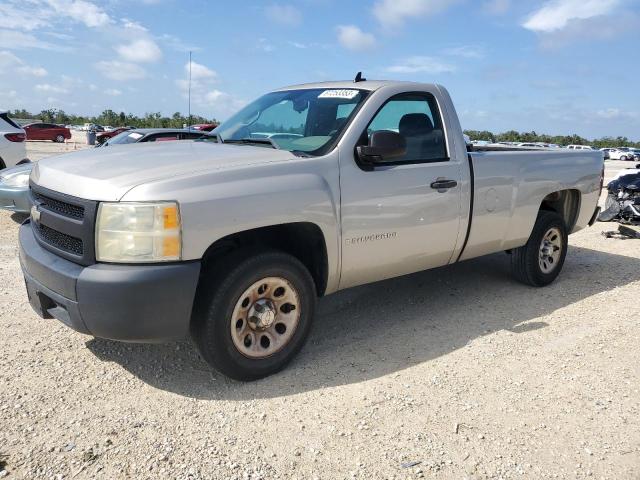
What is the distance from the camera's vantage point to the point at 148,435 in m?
2.78

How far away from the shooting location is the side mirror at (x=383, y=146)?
138 inches

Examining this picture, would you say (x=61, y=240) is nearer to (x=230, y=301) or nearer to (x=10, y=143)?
(x=230, y=301)

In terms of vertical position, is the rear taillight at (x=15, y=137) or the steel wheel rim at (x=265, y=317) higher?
the rear taillight at (x=15, y=137)

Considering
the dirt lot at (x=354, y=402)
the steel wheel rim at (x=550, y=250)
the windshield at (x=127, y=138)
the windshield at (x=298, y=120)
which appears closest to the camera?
the dirt lot at (x=354, y=402)

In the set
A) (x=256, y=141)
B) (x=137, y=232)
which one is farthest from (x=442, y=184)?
(x=137, y=232)

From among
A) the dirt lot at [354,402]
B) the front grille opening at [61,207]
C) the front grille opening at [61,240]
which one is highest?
the front grille opening at [61,207]

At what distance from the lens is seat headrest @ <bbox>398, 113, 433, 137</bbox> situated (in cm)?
420

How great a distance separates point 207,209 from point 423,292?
116 inches

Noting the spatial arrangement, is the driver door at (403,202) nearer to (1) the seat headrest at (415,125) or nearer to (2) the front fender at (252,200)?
(1) the seat headrest at (415,125)

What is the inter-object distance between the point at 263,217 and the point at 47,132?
138 ft

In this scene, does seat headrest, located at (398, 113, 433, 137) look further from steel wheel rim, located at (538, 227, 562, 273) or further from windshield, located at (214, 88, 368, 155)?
steel wheel rim, located at (538, 227, 562, 273)

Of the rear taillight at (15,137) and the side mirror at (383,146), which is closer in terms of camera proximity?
the side mirror at (383,146)

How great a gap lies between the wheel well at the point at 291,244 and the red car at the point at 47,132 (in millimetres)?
40814

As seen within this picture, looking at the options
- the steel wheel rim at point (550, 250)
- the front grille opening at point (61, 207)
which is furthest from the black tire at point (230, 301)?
the steel wheel rim at point (550, 250)
